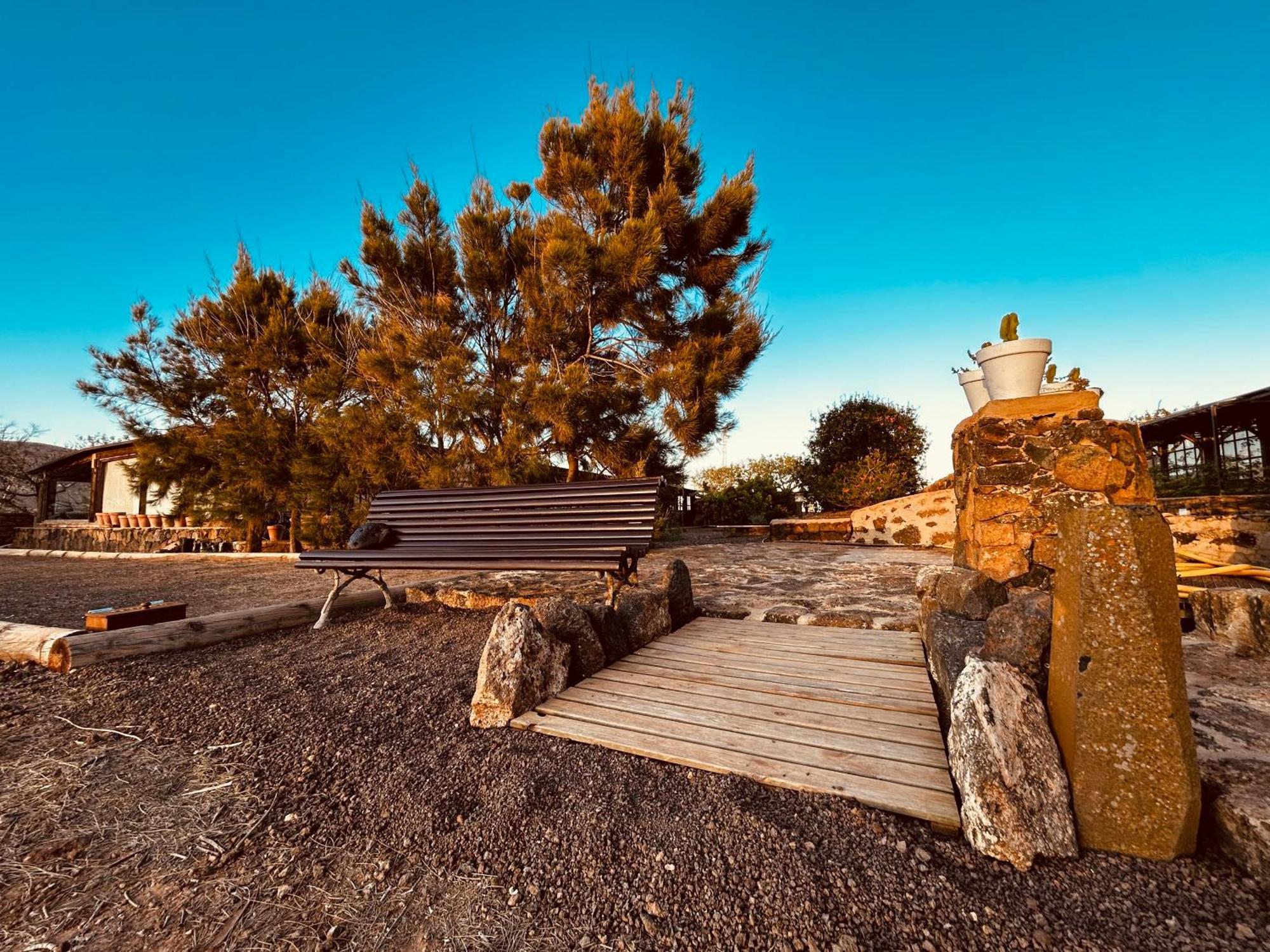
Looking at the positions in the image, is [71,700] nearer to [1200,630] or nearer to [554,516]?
[554,516]

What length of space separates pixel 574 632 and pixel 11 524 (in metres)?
21.0

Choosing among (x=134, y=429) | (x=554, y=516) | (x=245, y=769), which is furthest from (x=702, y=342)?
(x=134, y=429)

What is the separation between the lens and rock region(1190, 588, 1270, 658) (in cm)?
222

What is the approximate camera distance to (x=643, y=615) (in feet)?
10.1

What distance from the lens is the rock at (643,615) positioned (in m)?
3.00

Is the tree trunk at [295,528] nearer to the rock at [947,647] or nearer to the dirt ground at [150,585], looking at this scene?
the dirt ground at [150,585]


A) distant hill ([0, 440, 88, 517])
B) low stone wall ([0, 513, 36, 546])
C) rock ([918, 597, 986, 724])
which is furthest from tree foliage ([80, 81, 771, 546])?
distant hill ([0, 440, 88, 517])

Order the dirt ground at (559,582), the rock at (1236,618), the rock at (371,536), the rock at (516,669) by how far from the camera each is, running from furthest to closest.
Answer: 1. the rock at (371,536)
2. the dirt ground at (559,582)
3. the rock at (1236,618)
4. the rock at (516,669)

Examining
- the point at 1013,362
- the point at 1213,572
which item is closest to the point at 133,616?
the point at 1013,362

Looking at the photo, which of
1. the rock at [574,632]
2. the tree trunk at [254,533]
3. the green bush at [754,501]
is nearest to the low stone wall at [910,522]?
the green bush at [754,501]

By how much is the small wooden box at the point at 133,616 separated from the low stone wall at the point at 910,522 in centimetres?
867

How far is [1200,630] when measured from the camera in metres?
2.57

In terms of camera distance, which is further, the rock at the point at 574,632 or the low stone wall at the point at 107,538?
the low stone wall at the point at 107,538

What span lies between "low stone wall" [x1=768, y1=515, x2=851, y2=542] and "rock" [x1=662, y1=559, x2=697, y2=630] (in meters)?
6.95
